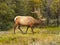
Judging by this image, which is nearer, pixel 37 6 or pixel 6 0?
pixel 6 0

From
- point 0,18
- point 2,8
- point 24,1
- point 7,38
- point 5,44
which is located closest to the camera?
point 5,44

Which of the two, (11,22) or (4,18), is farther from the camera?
(11,22)

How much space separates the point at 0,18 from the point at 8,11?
61.5 inches

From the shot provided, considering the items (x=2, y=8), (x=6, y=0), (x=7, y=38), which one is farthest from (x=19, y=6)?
(x=7, y=38)

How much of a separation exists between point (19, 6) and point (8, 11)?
5046mm

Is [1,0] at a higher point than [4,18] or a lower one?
higher

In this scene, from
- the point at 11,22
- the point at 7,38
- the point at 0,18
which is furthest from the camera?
the point at 11,22

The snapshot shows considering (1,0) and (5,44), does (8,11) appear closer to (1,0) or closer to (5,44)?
(1,0)

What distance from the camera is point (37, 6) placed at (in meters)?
33.5

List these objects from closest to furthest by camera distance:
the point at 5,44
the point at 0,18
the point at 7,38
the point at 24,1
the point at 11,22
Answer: the point at 5,44 < the point at 7,38 < the point at 0,18 < the point at 11,22 < the point at 24,1

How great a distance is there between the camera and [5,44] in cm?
1302

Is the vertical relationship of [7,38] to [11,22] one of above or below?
above

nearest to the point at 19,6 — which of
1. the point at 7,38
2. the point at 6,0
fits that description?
the point at 6,0

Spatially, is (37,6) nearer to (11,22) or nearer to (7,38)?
(11,22)
